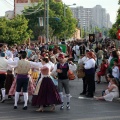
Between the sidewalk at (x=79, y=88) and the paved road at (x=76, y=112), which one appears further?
the sidewalk at (x=79, y=88)

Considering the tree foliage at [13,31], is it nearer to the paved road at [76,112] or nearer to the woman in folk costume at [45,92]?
the paved road at [76,112]

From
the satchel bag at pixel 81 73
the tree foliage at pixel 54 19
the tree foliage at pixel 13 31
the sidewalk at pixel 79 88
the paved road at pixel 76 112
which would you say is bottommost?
the paved road at pixel 76 112

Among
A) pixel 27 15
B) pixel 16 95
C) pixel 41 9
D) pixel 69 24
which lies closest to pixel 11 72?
pixel 16 95

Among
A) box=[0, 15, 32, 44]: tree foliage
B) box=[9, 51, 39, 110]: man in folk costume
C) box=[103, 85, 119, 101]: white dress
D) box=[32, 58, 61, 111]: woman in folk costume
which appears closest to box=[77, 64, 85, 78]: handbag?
box=[103, 85, 119, 101]: white dress

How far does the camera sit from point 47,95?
14.1 metres

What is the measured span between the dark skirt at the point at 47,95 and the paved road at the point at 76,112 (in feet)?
1.08

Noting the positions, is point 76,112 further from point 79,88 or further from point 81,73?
point 79,88

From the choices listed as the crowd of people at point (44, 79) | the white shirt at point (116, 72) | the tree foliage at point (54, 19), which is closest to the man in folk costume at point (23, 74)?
the crowd of people at point (44, 79)

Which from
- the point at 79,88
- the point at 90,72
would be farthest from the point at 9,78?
the point at 79,88

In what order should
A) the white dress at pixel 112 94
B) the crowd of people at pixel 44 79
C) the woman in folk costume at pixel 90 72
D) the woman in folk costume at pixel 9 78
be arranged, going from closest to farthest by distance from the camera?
1. the crowd of people at pixel 44 79
2. the woman in folk costume at pixel 9 78
3. the white dress at pixel 112 94
4. the woman in folk costume at pixel 90 72

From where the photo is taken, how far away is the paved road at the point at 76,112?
43.5 ft

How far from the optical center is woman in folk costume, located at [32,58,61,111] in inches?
555

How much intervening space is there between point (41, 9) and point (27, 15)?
238 inches

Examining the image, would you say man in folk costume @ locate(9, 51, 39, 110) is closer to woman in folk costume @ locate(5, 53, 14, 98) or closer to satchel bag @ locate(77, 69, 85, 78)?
woman in folk costume @ locate(5, 53, 14, 98)
